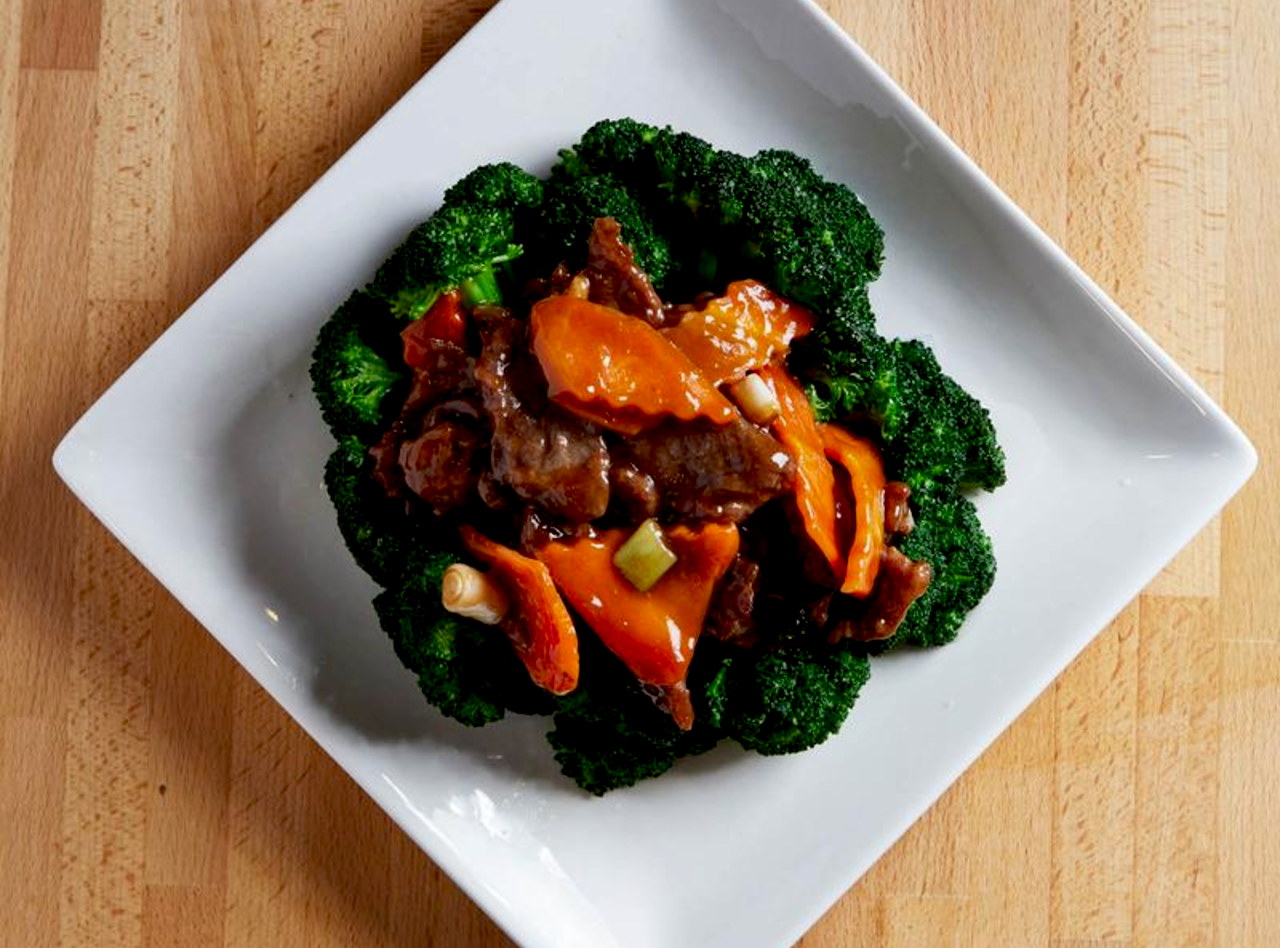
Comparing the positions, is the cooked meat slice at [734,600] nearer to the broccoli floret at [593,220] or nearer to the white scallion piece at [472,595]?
the white scallion piece at [472,595]

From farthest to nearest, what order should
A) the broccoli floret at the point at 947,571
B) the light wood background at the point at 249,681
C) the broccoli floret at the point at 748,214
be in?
the light wood background at the point at 249,681 → the broccoli floret at the point at 947,571 → the broccoli floret at the point at 748,214

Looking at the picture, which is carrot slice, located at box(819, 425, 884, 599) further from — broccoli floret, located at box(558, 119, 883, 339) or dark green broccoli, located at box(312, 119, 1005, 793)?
broccoli floret, located at box(558, 119, 883, 339)

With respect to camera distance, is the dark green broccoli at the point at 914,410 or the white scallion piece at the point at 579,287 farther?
the dark green broccoli at the point at 914,410

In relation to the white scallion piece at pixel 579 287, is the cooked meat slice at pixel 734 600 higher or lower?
lower

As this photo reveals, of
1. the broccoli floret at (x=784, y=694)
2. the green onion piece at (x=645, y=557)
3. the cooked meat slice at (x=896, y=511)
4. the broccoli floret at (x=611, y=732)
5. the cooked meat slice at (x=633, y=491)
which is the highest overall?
the cooked meat slice at (x=633, y=491)

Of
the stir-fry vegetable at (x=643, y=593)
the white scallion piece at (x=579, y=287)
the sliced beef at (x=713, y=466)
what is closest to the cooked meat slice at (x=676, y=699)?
the stir-fry vegetable at (x=643, y=593)

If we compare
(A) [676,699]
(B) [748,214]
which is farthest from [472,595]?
(B) [748,214]
